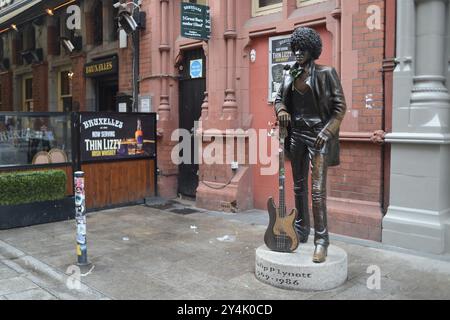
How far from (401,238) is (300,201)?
1.82 meters

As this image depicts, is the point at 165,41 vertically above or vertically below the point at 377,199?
above

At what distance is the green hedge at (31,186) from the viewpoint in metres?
7.67

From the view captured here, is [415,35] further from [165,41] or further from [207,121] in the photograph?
[165,41]

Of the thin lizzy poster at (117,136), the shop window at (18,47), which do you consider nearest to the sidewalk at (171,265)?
the thin lizzy poster at (117,136)

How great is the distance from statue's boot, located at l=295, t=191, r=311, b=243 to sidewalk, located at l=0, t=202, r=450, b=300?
26.4 inches

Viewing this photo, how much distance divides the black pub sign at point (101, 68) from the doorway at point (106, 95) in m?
0.38

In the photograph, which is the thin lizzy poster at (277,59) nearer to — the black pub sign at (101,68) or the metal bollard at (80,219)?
the metal bollard at (80,219)

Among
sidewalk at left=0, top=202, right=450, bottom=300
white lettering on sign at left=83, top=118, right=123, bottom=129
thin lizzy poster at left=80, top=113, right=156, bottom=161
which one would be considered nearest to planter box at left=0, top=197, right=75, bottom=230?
sidewalk at left=0, top=202, right=450, bottom=300

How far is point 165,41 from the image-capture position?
10.4m

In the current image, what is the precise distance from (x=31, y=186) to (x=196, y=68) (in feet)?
13.8

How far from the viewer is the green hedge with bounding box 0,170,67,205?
25.2 ft

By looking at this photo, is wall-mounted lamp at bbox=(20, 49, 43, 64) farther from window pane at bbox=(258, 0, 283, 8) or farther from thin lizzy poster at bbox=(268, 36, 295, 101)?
thin lizzy poster at bbox=(268, 36, 295, 101)

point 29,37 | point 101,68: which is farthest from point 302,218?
point 29,37

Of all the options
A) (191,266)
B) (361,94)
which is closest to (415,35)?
(361,94)
